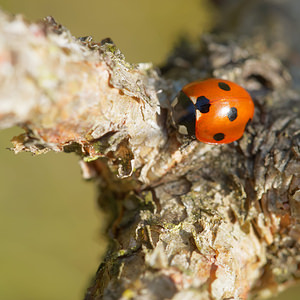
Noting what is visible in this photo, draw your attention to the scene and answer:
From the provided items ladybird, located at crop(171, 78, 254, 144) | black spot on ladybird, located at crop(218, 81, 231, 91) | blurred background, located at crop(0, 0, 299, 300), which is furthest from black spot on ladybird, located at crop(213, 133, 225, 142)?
blurred background, located at crop(0, 0, 299, 300)

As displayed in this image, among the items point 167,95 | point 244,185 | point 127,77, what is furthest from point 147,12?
point 244,185

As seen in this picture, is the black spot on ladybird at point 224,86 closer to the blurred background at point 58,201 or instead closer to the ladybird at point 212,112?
the ladybird at point 212,112

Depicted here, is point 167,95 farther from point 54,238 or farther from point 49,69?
point 54,238

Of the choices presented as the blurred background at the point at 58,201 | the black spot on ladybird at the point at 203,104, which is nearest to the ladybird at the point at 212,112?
the black spot on ladybird at the point at 203,104

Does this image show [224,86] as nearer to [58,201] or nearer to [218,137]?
[218,137]

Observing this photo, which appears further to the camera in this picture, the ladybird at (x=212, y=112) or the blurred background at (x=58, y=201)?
the blurred background at (x=58, y=201)

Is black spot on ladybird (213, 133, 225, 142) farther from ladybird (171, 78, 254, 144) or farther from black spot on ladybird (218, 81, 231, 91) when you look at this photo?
black spot on ladybird (218, 81, 231, 91)

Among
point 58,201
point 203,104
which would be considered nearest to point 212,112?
point 203,104

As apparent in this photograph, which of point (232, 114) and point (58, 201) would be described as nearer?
point (232, 114)
